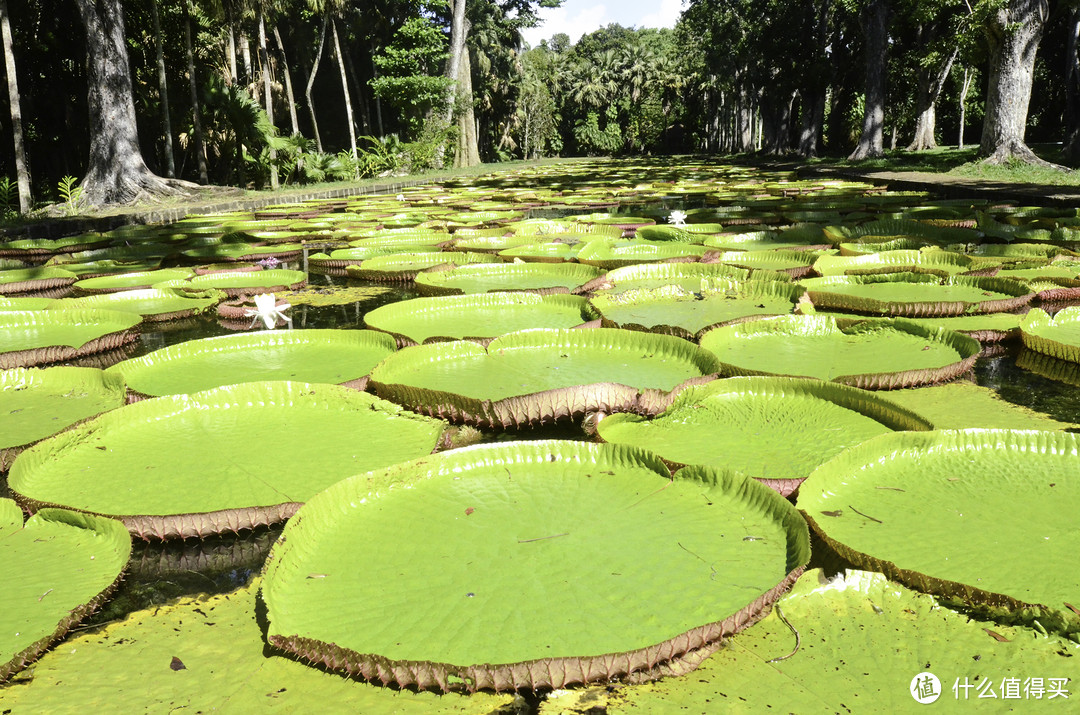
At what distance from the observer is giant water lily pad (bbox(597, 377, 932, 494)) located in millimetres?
1647

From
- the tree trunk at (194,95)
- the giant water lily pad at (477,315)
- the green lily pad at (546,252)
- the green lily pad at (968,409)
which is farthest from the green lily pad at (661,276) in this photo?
the tree trunk at (194,95)

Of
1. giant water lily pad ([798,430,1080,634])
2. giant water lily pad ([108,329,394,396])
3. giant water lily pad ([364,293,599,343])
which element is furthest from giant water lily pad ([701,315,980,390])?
giant water lily pad ([108,329,394,396])

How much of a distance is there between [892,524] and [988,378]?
1342mm

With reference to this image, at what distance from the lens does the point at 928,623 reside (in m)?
1.06

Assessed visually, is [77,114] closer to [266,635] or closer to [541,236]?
[541,236]

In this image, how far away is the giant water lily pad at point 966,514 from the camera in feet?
3.67

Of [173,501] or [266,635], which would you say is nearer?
[266,635]

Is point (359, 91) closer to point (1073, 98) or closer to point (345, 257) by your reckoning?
point (1073, 98)

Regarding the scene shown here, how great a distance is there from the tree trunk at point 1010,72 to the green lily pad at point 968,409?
11644mm

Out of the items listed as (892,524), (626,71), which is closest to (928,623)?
(892,524)

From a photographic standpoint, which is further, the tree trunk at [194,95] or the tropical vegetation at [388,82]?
the tree trunk at [194,95]

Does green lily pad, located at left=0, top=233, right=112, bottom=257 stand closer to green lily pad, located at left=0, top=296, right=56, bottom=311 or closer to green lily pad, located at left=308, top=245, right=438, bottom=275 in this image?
green lily pad, located at left=308, top=245, right=438, bottom=275

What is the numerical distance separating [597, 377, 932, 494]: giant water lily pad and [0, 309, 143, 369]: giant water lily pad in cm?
223

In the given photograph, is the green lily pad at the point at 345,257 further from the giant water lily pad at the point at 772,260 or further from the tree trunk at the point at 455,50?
the tree trunk at the point at 455,50
